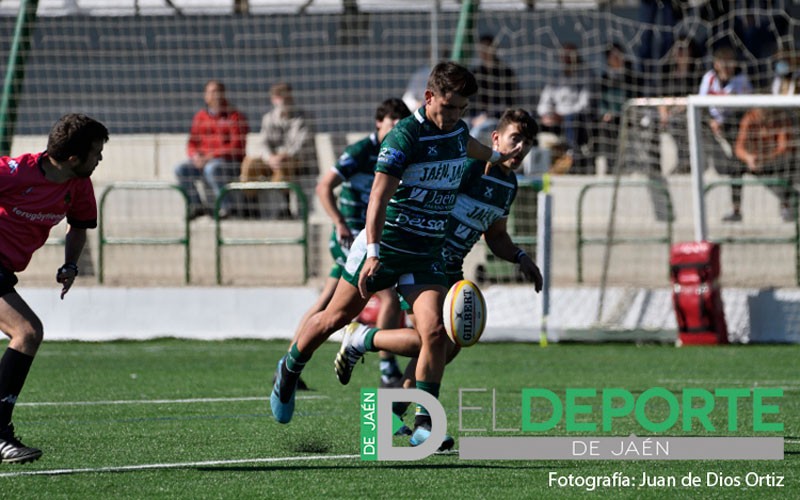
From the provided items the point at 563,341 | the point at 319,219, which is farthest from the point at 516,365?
the point at 319,219

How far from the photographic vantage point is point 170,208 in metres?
17.4

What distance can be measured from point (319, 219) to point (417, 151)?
33.2 ft

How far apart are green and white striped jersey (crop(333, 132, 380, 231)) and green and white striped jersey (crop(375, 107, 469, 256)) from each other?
8.95ft

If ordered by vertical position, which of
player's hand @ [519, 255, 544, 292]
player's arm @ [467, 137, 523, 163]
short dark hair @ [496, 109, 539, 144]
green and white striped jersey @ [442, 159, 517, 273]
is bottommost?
player's hand @ [519, 255, 544, 292]

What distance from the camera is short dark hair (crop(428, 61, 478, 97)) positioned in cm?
760

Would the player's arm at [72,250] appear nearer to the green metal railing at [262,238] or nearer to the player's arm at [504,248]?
the player's arm at [504,248]

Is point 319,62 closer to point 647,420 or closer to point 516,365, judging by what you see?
point 516,365

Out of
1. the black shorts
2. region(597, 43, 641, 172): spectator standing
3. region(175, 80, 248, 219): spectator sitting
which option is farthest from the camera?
→ region(597, 43, 641, 172): spectator standing

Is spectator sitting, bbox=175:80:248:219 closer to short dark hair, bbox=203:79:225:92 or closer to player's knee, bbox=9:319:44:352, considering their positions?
short dark hair, bbox=203:79:225:92

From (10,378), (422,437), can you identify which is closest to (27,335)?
(10,378)

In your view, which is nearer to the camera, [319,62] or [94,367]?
[94,367]

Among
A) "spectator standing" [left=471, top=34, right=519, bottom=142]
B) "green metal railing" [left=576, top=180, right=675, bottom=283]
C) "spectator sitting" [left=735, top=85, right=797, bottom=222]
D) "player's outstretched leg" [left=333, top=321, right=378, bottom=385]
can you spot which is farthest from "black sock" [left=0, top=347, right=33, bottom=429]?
"spectator sitting" [left=735, top=85, right=797, bottom=222]

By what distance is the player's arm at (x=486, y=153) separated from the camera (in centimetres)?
818

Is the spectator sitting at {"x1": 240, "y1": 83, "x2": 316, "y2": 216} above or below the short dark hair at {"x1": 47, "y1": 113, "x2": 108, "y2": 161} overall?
above
